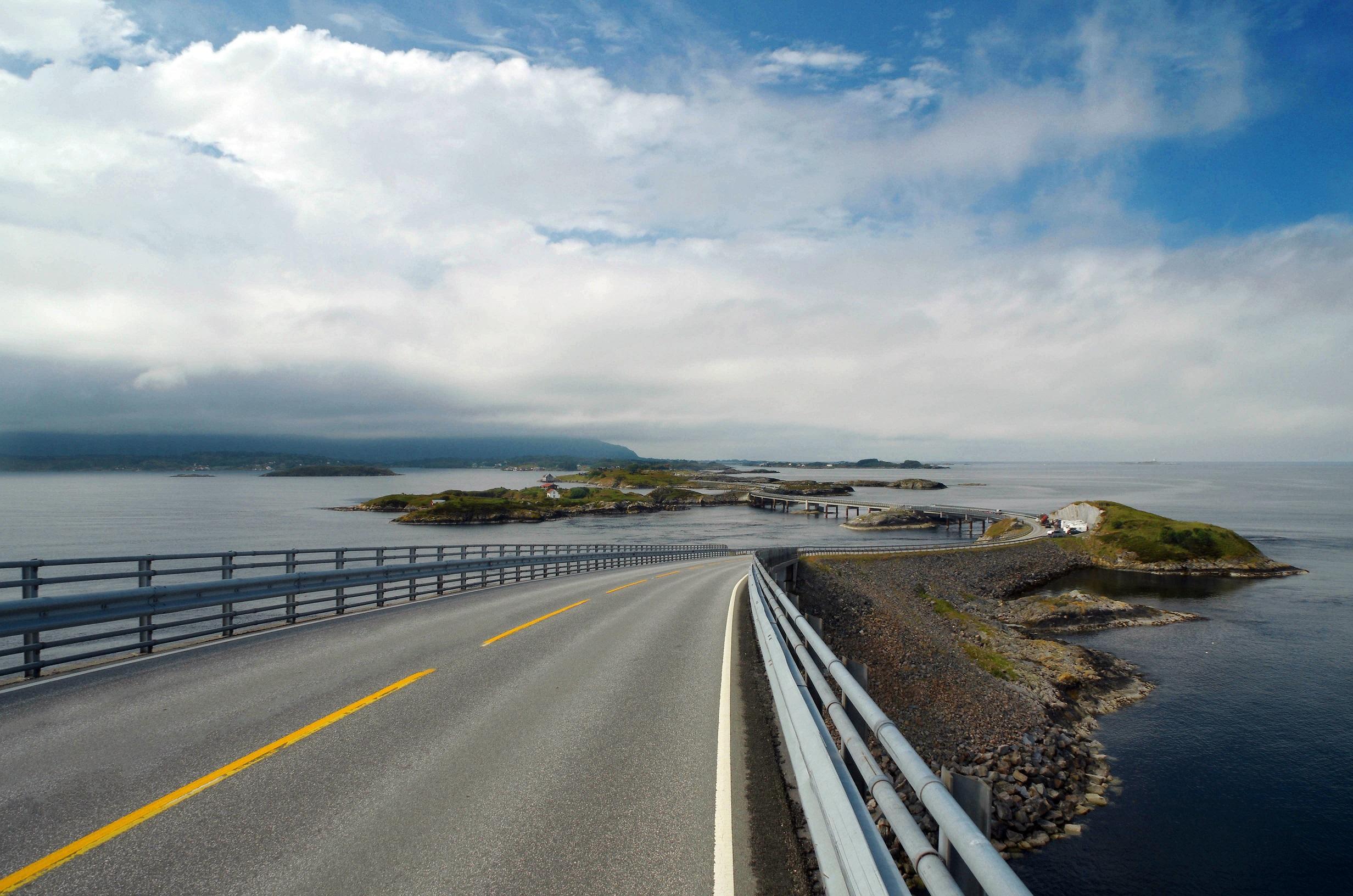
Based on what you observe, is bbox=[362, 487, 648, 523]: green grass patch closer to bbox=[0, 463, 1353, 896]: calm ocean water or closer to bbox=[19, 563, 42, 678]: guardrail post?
bbox=[0, 463, 1353, 896]: calm ocean water

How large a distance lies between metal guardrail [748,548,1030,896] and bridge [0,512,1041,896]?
0.02 meters

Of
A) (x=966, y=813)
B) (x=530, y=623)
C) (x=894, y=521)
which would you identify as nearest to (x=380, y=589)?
(x=530, y=623)

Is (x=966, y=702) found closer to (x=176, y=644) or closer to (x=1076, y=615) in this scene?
(x=176, y=644)

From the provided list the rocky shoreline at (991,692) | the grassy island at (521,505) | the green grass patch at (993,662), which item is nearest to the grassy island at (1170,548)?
the rocky shoreline at (991,692)

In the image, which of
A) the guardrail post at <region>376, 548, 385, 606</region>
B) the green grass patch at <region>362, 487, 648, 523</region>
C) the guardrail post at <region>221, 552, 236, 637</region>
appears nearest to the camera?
the guardrail post at <region>221, 552, 236, 637</region>

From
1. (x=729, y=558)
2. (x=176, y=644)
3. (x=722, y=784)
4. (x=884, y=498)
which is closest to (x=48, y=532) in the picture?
(x=729, y=558)

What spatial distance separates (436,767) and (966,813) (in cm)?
468

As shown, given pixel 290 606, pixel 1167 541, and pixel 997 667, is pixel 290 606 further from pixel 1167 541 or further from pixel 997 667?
pixel 1167 541

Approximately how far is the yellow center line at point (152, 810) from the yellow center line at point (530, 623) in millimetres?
4153

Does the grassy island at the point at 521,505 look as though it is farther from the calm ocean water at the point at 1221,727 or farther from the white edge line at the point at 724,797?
the white edge line at the point at 724,797

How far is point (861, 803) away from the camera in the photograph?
365cm

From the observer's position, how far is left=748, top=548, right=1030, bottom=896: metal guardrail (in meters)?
2.30

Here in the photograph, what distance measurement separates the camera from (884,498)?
6201 inches

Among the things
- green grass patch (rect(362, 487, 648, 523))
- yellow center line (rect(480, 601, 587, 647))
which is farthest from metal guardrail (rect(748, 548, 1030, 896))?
green grass patch (rect(362, 487, 648, 523))
